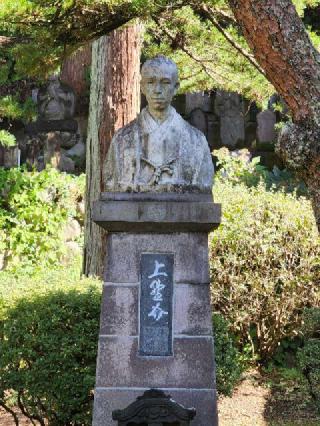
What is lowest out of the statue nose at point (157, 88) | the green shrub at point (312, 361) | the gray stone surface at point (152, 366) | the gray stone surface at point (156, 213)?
the green shrub at point (312, 361)

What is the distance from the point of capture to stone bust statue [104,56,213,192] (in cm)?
504

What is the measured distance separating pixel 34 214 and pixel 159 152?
7.71m

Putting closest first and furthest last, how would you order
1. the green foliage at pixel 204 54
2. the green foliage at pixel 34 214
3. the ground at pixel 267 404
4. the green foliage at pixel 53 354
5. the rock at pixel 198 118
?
the green foliage at pixel 53 354, the ground at pixel 267 404, the green foliage at pixel 204 54, the green foliage at pixel 34 214, the rock at pixel 198 118

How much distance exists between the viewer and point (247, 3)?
5895 millimetres

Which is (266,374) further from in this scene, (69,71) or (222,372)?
(69,71)

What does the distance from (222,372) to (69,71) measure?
43.0 feet

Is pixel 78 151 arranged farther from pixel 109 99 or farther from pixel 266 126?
pixel 109 99

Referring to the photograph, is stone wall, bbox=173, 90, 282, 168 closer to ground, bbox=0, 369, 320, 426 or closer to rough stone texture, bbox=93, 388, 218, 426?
ground, bbox=0, 369, 320, 426

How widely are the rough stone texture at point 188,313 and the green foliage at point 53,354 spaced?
137 cm

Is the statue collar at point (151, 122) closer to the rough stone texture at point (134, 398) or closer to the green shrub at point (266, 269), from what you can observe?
the rough stone texture at point (134, 398)

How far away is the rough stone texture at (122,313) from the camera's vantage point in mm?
5035

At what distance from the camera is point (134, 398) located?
500 cm

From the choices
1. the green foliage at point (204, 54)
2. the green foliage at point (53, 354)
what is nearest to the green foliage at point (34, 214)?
the green foliage at point (204, 54)

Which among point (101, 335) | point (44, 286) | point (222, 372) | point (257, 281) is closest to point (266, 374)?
point (257, 281)
